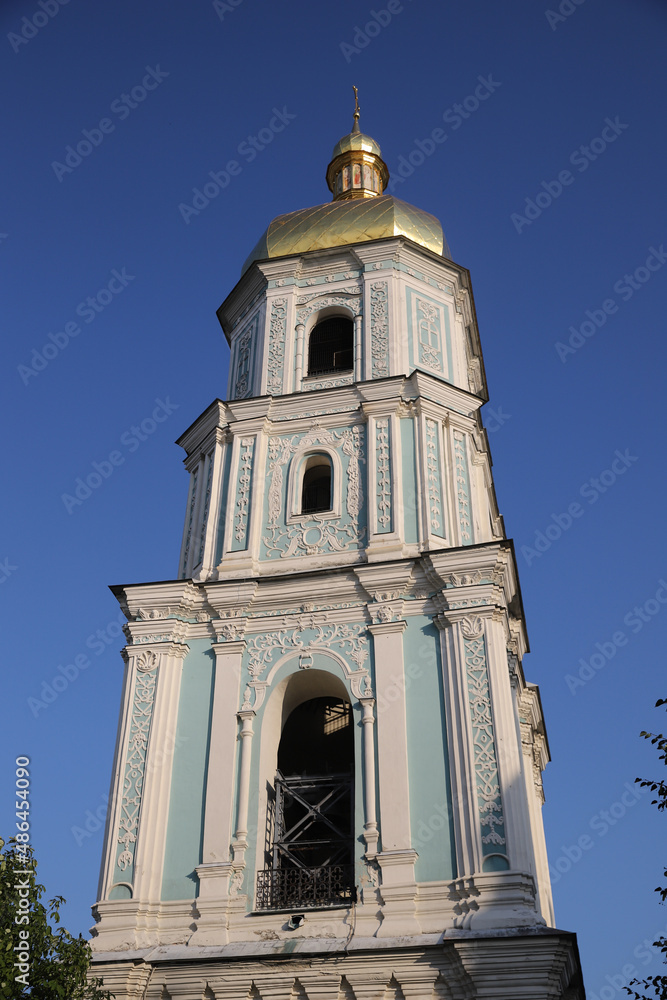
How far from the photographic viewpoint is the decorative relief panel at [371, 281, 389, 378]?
1776cm

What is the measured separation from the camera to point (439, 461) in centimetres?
1655

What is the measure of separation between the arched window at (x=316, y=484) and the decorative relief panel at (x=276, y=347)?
5.05 feet

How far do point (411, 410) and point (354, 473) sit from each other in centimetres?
142

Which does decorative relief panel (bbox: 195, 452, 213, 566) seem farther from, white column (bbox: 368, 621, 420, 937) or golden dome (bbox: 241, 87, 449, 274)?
golden dome (bbox: 241, 87, 449, 274)

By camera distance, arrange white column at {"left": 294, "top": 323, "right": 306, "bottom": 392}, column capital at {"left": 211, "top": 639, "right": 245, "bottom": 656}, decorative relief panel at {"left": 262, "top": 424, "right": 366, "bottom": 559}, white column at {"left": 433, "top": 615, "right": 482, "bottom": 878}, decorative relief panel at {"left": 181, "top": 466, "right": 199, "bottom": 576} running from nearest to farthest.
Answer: white column at {"left": 433, "top": 615, "right": 482, "bottom": 878} < column capital at {"left": 211, "top": 639, "right": 245, "bottom": 656} < decorative relief panel at {"left": 262, "top": 424, "right": 366, "bottom": 559} < decorative relief panel at {"left": 181, "top": 466, "right": 199, "bottom": 576} < white column at {"left": 294, "top": 323, "right": 306, "bottom": 392}

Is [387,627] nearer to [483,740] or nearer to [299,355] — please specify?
[483,740]

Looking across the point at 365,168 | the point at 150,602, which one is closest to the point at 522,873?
the point at 150,602

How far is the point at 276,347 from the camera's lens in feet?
61.3

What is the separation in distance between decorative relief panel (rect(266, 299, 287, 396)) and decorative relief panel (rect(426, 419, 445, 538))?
2857 millimetres

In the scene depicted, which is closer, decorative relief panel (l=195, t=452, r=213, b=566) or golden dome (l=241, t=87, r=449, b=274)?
decorative relief panel (l=195, t=452, r=213, b=566)

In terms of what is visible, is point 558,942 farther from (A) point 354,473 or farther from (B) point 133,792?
(A) point 354,473

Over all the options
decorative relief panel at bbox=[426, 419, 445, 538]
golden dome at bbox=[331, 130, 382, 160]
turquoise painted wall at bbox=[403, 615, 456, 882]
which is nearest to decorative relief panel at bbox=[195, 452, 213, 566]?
decorative relief panel at bbox=[426, 419, 445, 538]

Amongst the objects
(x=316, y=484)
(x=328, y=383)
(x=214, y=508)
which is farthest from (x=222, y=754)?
(x=328, y=383)

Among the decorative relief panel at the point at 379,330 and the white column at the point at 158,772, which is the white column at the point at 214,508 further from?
the decorative relief panel at the point at 379,330
